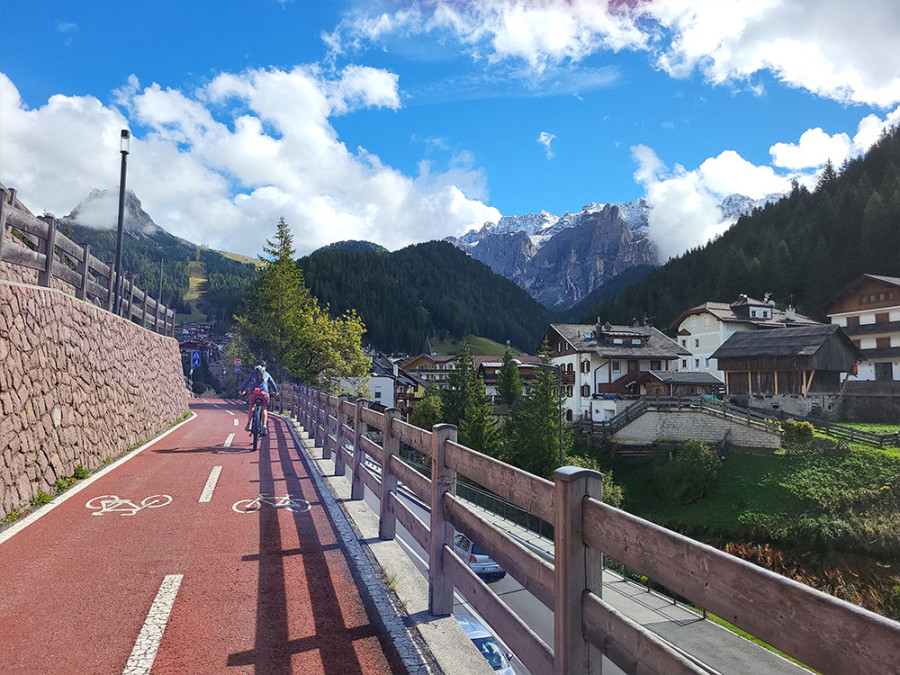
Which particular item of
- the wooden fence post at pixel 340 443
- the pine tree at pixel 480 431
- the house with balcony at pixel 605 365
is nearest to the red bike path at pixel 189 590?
the wooden fence post at pixel 340 443

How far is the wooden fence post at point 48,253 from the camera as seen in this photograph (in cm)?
1023

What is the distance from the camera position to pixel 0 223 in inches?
344

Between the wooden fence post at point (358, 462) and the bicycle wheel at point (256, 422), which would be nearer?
the wooden fence post at point (358, 462)

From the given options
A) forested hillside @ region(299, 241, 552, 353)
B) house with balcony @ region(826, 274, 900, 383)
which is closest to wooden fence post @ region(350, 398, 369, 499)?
house with balcony @ region(826, 274, 900, 383)

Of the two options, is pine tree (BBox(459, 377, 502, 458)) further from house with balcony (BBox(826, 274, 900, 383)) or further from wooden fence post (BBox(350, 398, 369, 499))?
wooden fence post (BBox(350, 398, 369, 499))

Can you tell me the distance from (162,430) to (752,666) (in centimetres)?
2265

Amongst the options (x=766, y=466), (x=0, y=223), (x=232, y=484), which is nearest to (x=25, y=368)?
(x=0, y=223)

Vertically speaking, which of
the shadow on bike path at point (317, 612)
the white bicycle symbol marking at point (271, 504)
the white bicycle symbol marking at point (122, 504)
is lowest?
the shadow on bike path at point (317, 612)

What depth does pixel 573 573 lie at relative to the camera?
2678 mm

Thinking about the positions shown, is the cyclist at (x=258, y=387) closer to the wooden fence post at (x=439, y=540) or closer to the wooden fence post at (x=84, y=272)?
the wooden fence post at (x=84, y=272)

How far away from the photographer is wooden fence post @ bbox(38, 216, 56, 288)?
1023 centimetres

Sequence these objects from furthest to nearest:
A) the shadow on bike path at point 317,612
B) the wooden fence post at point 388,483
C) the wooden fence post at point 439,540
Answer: the wooden fence post at point 388,483 < the wooden fence post at point 439,540 < the shadow on bike path at point 317,612

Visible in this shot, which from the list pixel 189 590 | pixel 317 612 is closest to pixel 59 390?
pixel 189 590

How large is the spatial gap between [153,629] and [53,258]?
9.14m
